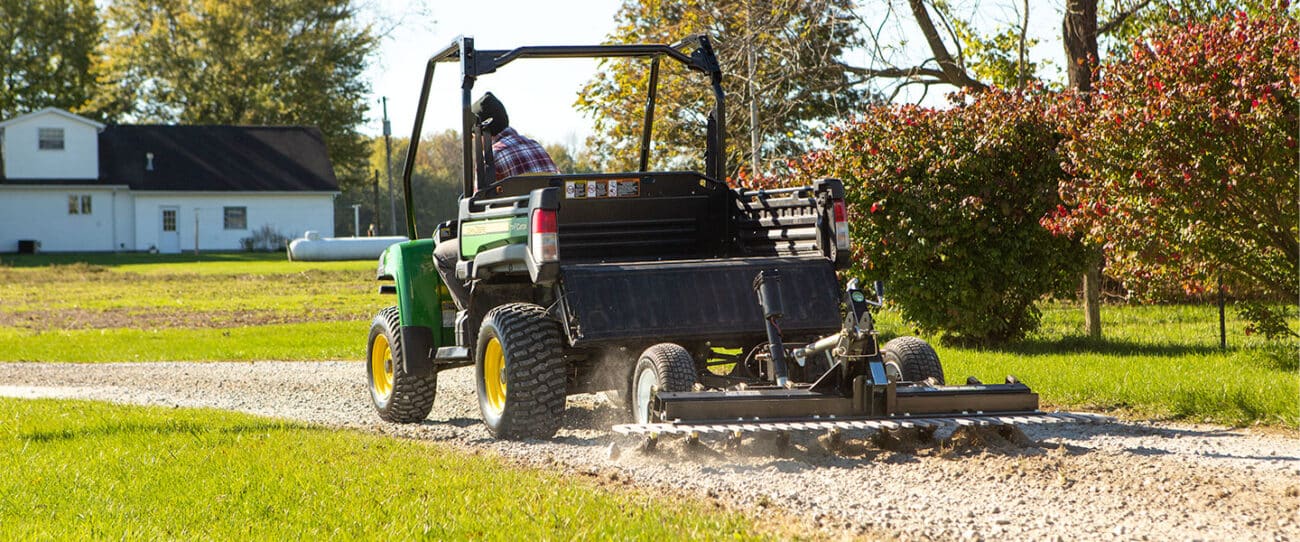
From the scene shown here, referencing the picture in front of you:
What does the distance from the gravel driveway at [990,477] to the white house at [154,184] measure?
161ft

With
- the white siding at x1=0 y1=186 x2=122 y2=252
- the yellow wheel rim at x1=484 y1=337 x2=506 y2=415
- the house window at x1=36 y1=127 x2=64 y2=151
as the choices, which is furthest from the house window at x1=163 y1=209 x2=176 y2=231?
the yellow wheel rim at x1=484 y1=337 x2=506 y2=415

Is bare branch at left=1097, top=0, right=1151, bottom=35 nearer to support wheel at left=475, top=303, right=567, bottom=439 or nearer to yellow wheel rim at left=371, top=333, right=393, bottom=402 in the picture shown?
yellow wheel rim at left=371, top=333, right=393, bottom=402

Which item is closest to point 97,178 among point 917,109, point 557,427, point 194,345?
point 194,345

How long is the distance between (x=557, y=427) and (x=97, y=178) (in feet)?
168

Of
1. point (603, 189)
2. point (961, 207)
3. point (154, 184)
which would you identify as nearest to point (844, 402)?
point (603, 189)

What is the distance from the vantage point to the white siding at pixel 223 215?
5606cm

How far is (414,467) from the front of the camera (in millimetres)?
7188

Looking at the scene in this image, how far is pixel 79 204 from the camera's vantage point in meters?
55.1

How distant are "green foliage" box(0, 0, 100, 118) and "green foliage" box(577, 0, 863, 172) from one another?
46914mm

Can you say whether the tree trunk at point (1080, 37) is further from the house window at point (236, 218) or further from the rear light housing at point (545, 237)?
the house window at point (236, 218)

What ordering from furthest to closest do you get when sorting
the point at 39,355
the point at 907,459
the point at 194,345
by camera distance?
the point at 194,345 < the point at 39,355 < the point at 907,459

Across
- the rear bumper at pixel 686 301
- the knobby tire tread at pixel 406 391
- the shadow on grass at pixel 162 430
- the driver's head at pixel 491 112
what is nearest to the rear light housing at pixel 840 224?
the rear bumper at pixel 686 301

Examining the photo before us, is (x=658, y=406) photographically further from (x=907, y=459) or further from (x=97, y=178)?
(x=97, y=178)

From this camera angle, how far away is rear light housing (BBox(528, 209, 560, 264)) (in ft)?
25.8
